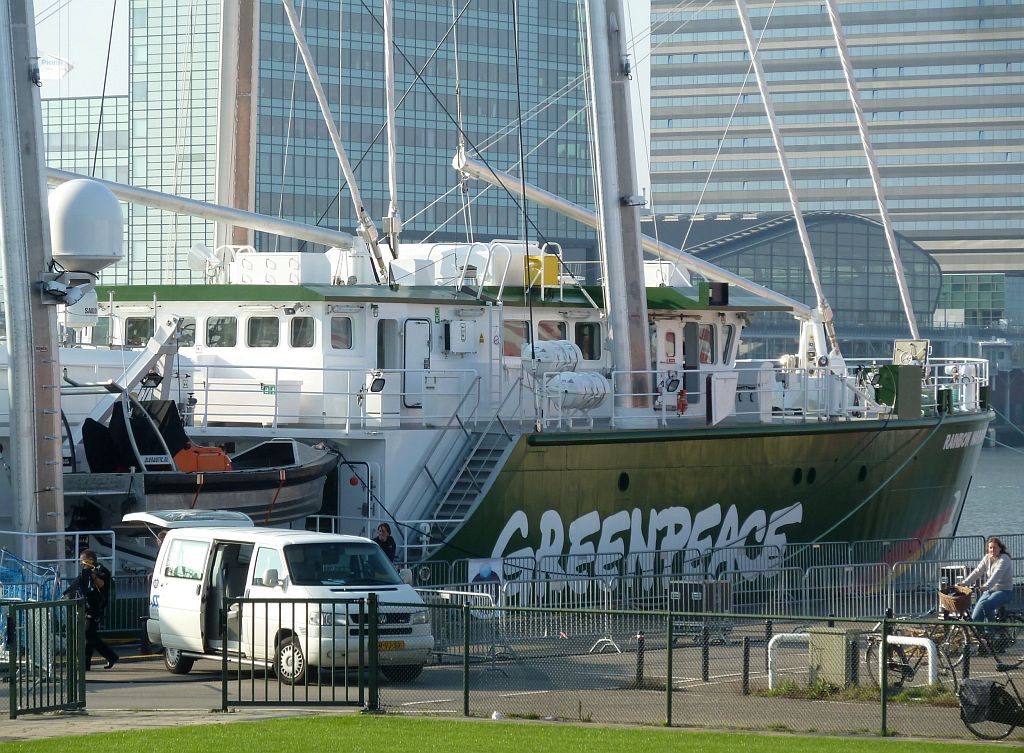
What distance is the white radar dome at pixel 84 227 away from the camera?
19.9 meters

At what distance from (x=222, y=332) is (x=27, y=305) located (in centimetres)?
633

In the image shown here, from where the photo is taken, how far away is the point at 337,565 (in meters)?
16.9

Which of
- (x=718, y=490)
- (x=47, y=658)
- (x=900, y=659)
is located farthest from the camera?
(x=718, y=490)

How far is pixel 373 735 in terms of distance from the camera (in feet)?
42.1

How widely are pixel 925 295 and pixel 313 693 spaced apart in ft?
370

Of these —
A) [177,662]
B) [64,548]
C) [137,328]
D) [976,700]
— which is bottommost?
[177,662]

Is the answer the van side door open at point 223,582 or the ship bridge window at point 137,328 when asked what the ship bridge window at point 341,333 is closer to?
the ship bridge window at point 137,328

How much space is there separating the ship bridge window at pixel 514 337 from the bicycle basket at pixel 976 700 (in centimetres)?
1362

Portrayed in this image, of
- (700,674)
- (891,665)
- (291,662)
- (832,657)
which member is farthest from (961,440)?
(291,662)

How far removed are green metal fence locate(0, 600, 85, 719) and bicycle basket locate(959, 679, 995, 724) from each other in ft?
24.3

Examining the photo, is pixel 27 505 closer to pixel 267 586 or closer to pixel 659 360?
pixel 267 586

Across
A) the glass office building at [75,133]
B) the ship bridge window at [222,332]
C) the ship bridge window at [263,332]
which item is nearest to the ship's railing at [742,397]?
the ship bridge window at [263,332]

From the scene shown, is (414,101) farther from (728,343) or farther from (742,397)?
(728,343)

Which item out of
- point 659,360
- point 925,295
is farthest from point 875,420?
point 925,295
